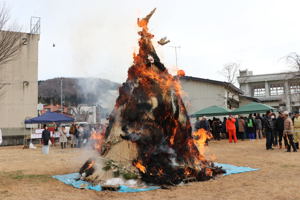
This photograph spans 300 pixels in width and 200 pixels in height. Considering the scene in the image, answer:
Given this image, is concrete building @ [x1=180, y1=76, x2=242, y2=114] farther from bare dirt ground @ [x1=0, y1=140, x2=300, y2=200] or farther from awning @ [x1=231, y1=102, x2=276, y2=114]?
bare dirt ground @ [x1=0, y1=140, x2=300, y2=200]

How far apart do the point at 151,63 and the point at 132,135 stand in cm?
269

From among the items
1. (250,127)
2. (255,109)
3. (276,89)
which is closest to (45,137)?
(250,127)

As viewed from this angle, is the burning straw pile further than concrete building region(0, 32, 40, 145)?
No

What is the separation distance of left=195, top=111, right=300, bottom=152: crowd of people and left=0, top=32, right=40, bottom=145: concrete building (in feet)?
56.8

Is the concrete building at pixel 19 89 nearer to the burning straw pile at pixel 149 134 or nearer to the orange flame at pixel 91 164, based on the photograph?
the burning straw pile at pixel 149 134

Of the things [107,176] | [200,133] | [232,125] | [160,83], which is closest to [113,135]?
[107,176]

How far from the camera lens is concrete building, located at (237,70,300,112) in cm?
5584

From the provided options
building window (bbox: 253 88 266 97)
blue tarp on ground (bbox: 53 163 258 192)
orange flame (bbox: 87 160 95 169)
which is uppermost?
building window (bbox: 253 88 266 97)

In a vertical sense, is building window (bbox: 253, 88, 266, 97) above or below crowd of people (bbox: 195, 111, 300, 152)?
above

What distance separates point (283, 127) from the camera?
15406 millimetres

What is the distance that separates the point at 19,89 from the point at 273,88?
51.3 metres

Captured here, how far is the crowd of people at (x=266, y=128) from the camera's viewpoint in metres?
14.7

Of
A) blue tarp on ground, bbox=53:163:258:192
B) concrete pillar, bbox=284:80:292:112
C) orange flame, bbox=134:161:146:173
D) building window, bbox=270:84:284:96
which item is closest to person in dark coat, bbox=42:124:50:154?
blue tarp on ground, bbox=53:163:258:192

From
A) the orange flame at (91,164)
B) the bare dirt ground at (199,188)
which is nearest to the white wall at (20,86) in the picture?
the bare dirt ground at (199,188)
